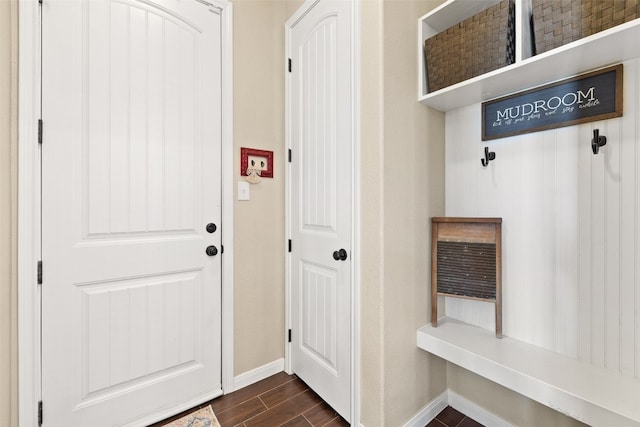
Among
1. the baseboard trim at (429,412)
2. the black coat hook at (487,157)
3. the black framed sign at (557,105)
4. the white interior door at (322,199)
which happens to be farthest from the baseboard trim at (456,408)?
the black framed sign at (557,105)

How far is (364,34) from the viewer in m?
1.45

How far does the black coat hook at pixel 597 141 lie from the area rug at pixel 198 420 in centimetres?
223

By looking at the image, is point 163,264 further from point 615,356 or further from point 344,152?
point 615,356

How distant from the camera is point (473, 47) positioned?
4.31 ft

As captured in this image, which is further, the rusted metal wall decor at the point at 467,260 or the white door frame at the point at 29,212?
the rusted metal wall decor at the point at 467,260

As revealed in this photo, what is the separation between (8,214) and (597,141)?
2520 mm

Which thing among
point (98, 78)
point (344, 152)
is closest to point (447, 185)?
point (344, 152)

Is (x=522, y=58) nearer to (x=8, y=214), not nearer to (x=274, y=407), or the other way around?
(x=274, y=407)

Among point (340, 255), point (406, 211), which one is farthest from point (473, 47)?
point (340, 255)

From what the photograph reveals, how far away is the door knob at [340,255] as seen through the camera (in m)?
1.56

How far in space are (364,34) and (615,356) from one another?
1.79 m

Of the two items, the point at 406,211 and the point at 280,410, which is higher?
the point at 406,211

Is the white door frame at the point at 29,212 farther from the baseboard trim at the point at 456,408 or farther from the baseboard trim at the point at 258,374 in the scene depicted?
the baseboard trim at the point at 456,408

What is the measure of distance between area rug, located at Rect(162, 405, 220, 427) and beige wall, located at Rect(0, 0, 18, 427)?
69 cm
